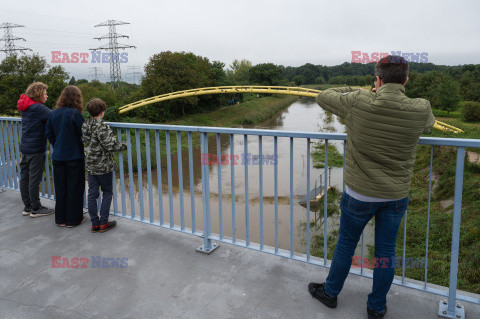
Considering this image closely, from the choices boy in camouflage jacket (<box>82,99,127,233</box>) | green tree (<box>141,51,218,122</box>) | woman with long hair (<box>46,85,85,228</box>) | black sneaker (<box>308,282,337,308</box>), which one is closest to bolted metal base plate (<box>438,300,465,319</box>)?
black sneaker (<box>308,282,337,308</box>)

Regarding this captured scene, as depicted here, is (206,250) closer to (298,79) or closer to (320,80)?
(298,79)

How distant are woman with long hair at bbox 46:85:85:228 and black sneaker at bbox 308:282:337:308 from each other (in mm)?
2691

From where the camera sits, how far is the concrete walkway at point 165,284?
253 cm

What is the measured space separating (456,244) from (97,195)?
3.33 m

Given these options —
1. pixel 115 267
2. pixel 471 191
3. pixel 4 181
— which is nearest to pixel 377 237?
pixel 115 267

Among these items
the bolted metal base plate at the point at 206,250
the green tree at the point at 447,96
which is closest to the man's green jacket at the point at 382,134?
the bolted metal base plate at the point at 206,250

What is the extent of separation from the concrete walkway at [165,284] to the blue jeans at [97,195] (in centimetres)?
18

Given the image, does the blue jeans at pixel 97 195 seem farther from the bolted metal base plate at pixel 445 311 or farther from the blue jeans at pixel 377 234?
the bolted metal base plate at pixel 445 311

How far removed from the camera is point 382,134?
2148mm

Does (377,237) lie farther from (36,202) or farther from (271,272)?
(36,202)

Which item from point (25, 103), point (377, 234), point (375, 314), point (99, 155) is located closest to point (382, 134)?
point (377, 234)

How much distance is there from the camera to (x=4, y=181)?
5320 millimetres

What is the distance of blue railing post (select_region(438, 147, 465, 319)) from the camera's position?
2391 mm

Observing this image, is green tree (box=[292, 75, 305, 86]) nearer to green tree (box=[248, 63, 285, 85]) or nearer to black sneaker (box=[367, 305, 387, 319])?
green tree (box=[248, 63, 285, 85])
